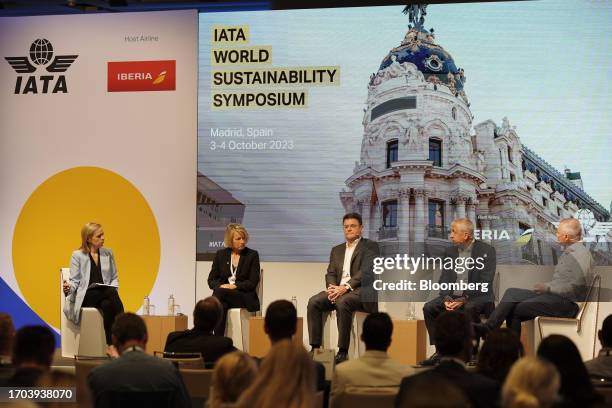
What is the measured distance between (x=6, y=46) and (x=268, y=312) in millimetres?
5793

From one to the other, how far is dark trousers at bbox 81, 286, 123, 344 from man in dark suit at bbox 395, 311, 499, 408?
421cm

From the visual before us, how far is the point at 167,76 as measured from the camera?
9.10 meters

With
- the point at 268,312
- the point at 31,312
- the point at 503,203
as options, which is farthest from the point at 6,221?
the point at 268,312

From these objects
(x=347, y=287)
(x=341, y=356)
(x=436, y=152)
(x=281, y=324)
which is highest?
(x=436, y=152)

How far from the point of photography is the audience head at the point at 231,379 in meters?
3.51

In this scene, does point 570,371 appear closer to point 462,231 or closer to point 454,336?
point 454,336

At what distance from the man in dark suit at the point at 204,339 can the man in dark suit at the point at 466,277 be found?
2512mm

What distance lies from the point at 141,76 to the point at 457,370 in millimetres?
6031

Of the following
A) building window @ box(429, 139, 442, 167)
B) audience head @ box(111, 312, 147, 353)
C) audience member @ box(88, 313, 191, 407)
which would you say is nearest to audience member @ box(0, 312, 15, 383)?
audience member @ box(88, 313, 191, 407)

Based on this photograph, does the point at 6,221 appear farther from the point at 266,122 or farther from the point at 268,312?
the point at 268,312

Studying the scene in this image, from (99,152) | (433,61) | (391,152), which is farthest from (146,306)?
(433,61)

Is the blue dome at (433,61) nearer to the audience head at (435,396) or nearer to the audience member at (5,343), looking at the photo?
the audience member at (5,343)

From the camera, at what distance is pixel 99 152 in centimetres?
916

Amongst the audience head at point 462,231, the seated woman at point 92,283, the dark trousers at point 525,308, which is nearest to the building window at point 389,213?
the audience head at point 462,231
